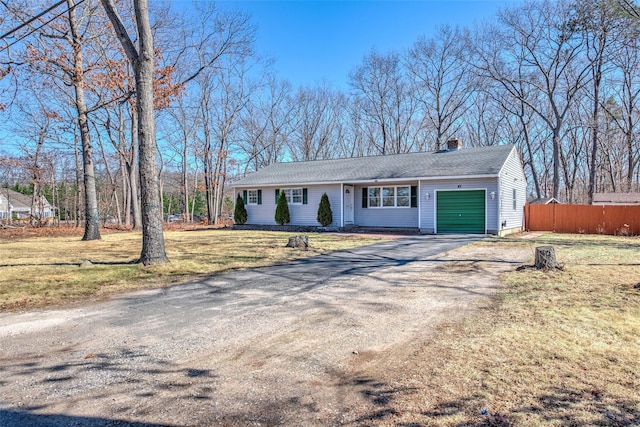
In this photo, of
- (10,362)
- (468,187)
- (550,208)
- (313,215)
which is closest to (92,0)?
(313,215)

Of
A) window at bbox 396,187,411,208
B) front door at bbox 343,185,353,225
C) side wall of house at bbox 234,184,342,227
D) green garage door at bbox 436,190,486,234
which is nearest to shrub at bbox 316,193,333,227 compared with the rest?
side wall of house at bbox 234,184,342,227

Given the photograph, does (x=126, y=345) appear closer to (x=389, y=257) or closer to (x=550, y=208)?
(x=389, y=257)

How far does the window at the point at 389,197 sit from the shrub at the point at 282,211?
14.7 ft

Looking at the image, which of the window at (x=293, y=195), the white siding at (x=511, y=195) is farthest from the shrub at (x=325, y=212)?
the white siding at (x=511, y=195)

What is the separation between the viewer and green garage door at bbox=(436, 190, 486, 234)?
1592 cm

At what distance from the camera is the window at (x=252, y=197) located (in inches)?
854

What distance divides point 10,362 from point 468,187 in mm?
15814

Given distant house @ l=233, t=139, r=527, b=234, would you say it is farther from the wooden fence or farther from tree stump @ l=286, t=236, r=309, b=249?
tree stump @ l=286, t=236, r=309, b=249

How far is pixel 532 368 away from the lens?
119 inches

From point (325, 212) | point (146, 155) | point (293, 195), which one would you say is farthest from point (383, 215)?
point (146, 155)

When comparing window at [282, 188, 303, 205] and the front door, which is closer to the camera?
the front door

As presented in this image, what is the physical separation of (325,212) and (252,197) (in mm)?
5334

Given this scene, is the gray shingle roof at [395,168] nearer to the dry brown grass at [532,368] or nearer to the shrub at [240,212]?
the shrub at [240,212]

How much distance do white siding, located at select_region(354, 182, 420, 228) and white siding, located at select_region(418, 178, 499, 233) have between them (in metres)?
0.56
